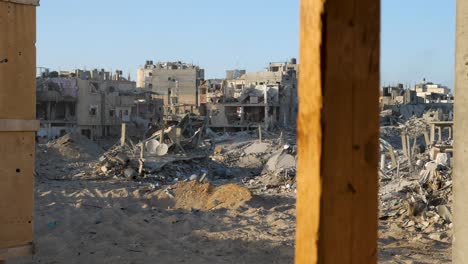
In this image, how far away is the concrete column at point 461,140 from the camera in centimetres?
306

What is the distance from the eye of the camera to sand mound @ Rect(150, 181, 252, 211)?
1468 cm

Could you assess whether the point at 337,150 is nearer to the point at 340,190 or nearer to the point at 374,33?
the point at 340,190

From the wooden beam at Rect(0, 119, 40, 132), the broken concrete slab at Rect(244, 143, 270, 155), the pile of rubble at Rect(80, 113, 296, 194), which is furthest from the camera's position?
the broken concrete slab at Rect(244, 143, 270, 155)

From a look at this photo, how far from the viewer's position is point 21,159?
5.07 meters

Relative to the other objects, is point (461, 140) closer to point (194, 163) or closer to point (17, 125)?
point (17, 125)

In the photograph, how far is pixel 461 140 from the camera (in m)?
3.13

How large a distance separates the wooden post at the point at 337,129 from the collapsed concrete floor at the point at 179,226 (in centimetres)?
776

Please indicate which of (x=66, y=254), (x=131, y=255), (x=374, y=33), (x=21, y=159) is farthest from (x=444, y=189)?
(x=374, y=33)

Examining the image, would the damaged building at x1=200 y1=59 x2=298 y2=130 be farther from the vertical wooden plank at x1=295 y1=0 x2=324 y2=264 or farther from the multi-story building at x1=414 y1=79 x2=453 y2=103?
the vertical wooden plank at x1=295 y1=0 x2=324 y2=264

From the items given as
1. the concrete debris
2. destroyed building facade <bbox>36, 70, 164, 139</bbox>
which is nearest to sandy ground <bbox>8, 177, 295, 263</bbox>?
the concrete debris

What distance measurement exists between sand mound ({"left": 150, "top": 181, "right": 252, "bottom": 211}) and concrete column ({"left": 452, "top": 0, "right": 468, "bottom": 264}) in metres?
11.0

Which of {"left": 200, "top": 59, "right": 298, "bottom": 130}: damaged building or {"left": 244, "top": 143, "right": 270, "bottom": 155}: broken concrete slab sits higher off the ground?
{"left": 200, "top": 59, "right": 298, "bottom": 130}: damaged building

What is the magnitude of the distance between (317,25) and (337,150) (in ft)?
0.93

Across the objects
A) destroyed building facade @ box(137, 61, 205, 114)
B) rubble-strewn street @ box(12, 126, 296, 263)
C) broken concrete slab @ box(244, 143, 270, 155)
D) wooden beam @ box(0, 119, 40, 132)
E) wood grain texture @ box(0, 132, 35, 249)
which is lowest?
rubble-strewn street @ box(12, 126, 296, 263)
